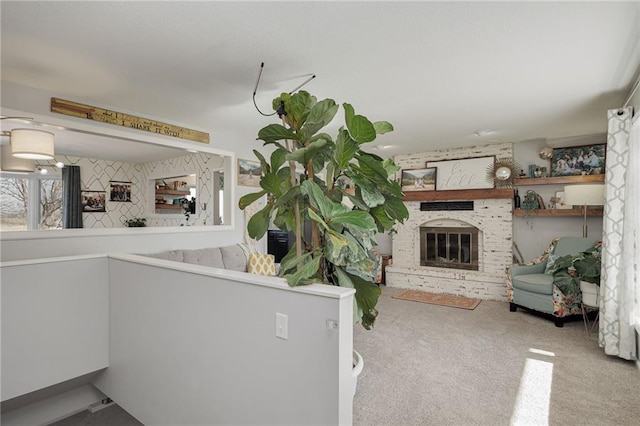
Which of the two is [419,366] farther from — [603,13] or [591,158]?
[591,158]

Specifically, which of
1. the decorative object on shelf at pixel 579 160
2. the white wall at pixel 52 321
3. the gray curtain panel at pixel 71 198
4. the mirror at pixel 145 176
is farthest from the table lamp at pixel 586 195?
the gray curtain panel at pixel 71 198

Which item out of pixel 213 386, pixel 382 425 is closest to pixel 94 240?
pixel 213 386

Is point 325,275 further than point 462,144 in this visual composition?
No

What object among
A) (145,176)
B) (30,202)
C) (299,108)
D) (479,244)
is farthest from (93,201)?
(479,244)

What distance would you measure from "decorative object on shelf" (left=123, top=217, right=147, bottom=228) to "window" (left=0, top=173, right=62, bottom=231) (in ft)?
1.82

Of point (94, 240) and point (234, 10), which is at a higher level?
point (234, 10)

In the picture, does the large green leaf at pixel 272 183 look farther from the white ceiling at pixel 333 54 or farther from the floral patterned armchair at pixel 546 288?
the floral patterned armchair at pixel 546 288

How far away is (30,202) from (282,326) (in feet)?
8.82

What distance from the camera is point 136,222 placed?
3428 mm

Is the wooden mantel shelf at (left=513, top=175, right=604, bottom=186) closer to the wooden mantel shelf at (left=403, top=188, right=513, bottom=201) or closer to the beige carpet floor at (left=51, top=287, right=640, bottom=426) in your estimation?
the wooden mantel shelf at (left=403, top=188, right=513, bottom=201)

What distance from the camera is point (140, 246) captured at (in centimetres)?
340

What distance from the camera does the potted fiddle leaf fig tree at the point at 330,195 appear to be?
1.54 m

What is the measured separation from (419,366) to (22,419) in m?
2.97

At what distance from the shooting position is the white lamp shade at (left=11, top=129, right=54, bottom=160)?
2.66 meters
